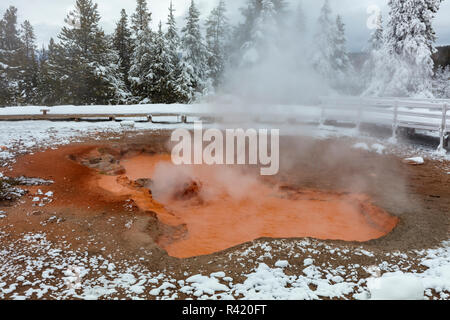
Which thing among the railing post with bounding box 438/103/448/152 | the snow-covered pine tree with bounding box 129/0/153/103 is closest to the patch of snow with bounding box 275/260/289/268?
the railing post with bounding box 438/103/448/152

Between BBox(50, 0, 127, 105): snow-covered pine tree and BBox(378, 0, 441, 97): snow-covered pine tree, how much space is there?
2248cm

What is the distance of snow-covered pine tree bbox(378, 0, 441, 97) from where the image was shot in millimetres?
19688

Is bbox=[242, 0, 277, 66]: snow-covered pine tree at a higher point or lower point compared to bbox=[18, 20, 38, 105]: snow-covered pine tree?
higher

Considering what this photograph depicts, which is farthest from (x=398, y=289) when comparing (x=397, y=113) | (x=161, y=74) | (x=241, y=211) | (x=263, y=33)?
(x=161, y=74)

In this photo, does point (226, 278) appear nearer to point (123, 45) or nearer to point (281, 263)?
point (281, 263)

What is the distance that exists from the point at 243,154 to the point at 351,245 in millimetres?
6556

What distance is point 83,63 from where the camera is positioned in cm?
2570

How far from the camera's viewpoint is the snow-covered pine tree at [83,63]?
2600 cm

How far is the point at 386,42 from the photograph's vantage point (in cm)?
2175

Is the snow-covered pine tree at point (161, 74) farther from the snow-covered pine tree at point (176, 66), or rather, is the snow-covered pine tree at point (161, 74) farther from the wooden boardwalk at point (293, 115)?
the wooden boardwalk at point (293, 115)

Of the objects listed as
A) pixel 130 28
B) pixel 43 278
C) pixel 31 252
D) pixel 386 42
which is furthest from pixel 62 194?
pixel 130 28

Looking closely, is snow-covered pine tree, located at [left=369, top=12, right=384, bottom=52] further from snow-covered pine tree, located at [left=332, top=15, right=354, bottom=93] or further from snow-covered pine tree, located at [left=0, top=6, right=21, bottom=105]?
snow-covered pine tree, located at [left=0, top=6, right=21, bottom=105]

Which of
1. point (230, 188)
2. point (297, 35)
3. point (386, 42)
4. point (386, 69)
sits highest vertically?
point (297, 35)

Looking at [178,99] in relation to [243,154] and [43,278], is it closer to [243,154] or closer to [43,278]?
[243,154]
